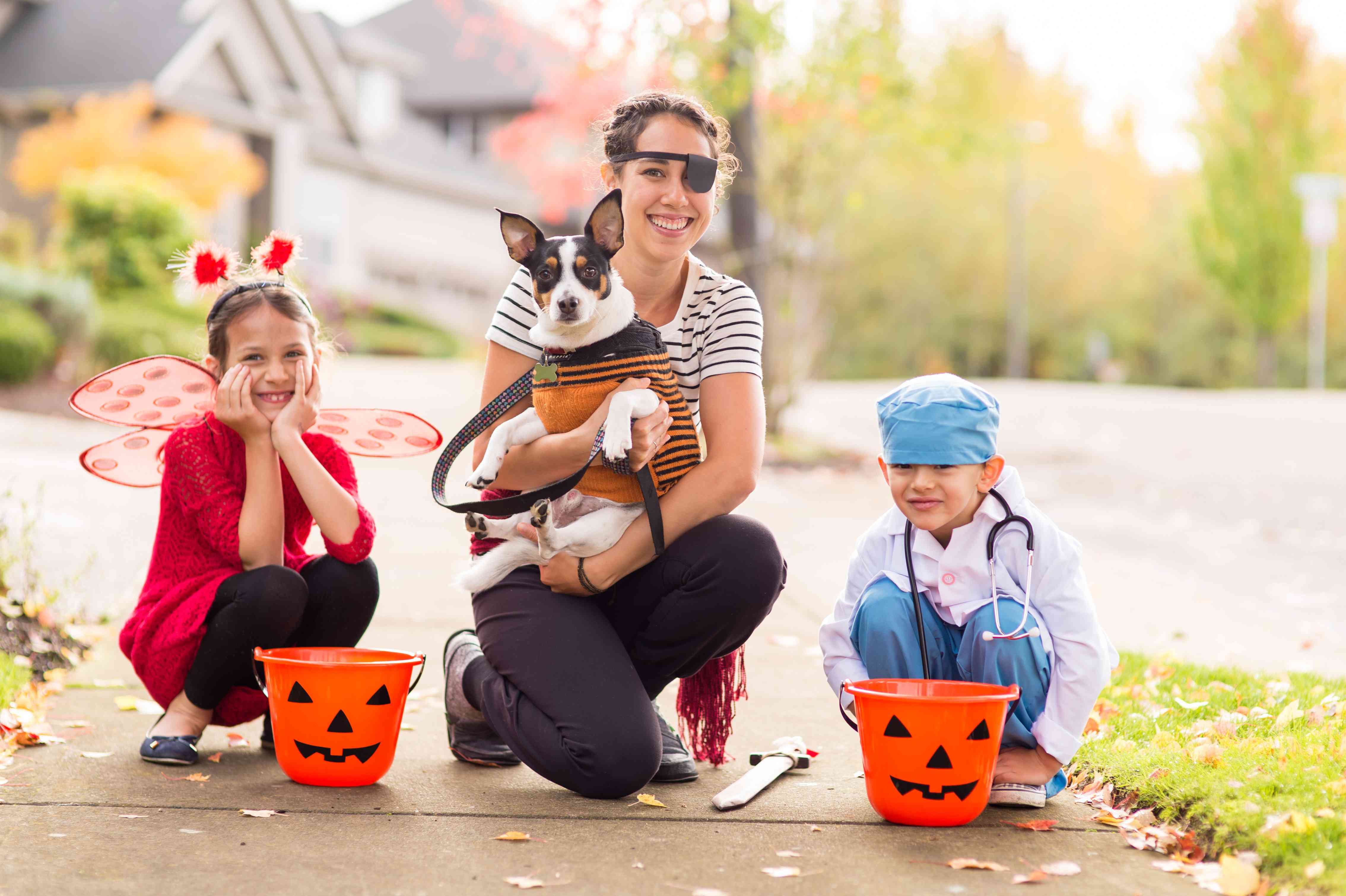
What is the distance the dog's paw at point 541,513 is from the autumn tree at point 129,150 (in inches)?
671

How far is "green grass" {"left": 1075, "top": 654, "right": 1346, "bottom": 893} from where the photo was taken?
218 centimetres

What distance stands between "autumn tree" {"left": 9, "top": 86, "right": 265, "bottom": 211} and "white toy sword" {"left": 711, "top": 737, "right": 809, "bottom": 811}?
17.2 metres

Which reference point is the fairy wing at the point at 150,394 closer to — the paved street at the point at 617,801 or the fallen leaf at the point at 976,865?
the paved street at the point at 617,801

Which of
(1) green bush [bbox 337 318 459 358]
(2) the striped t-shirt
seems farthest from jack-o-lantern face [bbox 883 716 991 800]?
(1) green bush [bbox 337 318 459 358]

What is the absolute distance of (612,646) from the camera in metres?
2.86

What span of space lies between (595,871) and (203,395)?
1644 millimetres

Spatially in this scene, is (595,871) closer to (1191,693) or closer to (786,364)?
(1191,693)

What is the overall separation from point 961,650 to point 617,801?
0.82 metres

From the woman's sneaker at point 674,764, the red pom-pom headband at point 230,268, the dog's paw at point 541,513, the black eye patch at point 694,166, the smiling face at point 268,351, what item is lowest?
the woman's sneaker at point 674,764

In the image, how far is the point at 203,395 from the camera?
314cm

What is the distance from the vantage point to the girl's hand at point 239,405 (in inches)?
113

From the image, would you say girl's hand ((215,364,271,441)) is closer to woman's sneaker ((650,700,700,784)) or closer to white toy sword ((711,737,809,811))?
woman's sneaker ((650,700,700,784))

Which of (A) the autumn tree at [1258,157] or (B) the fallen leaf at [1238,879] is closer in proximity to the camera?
(B) the fallen leaf at [1238,879]

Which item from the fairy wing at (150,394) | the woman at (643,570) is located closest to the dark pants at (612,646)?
the woman at (643,570)
